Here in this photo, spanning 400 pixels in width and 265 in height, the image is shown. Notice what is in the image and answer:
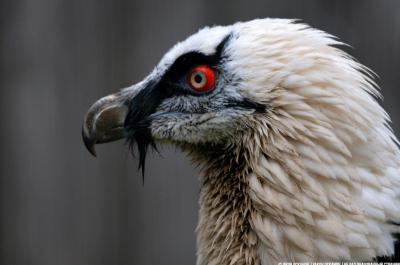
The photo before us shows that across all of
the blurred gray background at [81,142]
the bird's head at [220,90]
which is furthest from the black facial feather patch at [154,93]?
the blurred gray background at [81,142]

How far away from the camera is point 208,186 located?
2.05m

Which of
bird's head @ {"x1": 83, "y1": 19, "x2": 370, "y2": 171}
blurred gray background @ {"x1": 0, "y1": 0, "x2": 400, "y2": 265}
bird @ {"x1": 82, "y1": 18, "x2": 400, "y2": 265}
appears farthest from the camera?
blurred gray background @ {"x1": 0, "y1": 0, "x2": 400, "y2": 265}

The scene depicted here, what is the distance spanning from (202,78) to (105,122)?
0.58 meters

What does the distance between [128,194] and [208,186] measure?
103 inches

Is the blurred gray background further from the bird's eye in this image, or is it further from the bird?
the bird's eye

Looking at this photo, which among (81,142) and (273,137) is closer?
(273,137)

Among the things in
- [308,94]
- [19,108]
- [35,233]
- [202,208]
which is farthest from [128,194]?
[308,94]

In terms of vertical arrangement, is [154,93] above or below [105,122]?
above

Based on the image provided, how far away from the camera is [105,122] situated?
2037 mm

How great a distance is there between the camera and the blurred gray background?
429 centimetres

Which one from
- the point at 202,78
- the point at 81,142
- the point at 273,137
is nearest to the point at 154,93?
the point at 202,78

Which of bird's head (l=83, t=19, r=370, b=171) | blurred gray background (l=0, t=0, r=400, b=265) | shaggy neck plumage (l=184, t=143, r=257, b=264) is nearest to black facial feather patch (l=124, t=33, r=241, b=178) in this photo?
bird's head (l=83, t=19, r=370, b=171)

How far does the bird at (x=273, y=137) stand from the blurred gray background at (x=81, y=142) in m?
2.35

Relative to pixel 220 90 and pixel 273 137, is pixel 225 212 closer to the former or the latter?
pixel 273 137
